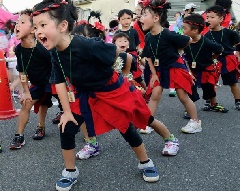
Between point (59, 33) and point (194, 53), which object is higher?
point (59, 33)

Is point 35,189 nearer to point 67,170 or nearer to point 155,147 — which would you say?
point 67,170

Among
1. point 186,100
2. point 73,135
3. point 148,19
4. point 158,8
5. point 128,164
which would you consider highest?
point 158,8

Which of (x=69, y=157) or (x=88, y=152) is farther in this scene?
(x=88, y=152)

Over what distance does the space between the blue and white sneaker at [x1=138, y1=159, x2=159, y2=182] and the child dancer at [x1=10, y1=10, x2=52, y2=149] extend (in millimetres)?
1489

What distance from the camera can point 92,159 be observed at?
10.4 feet

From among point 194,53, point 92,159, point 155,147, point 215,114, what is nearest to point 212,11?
point 194,53

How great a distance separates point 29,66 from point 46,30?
1325 millimetres

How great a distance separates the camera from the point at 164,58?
3.88 m

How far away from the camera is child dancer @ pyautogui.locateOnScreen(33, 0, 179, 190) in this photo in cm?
244

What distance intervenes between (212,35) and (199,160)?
2.69m

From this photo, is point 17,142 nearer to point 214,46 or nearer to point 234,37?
point 214,46

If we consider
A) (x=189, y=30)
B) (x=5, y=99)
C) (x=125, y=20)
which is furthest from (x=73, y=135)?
(x=125, y=20)

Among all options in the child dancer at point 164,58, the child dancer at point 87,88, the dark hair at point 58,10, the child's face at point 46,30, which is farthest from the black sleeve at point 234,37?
the child's face at point 46,30

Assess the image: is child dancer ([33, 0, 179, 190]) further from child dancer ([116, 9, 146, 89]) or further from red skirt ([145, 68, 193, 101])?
child dancer ([116, 9, 146, 89])
